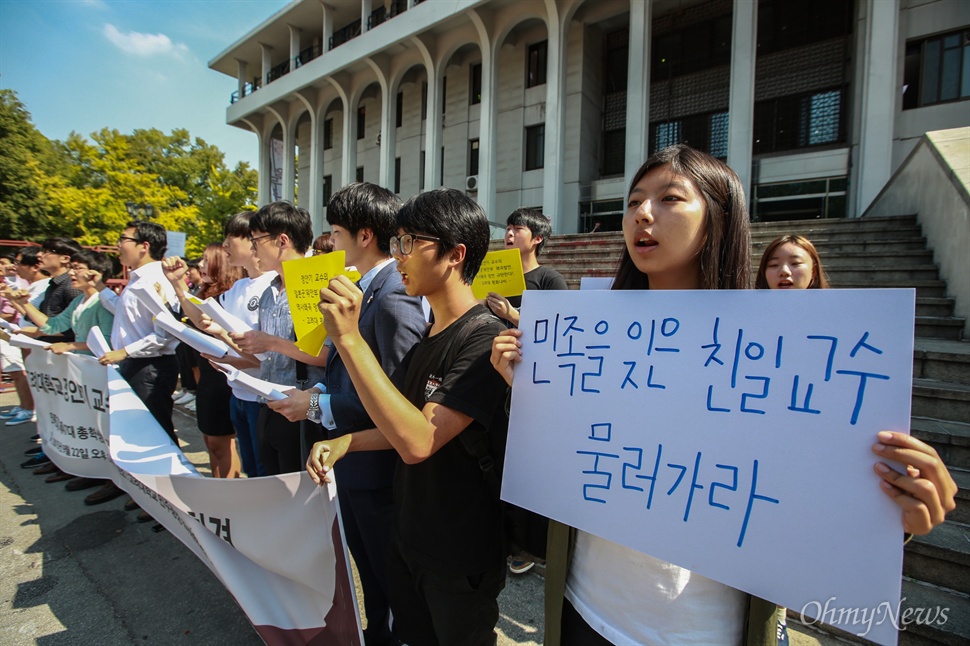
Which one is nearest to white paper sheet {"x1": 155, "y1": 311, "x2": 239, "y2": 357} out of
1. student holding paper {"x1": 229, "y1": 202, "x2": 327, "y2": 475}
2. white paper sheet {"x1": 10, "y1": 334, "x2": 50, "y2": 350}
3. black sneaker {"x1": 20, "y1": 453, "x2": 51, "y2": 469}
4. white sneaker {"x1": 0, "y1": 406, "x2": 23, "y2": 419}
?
student holding paper {"x1": 229, "y1": 202, "x2": 327, "y2": 475}

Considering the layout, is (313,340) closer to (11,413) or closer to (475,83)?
(11,413)

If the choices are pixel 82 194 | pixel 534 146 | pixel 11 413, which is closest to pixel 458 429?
pixel 11 413

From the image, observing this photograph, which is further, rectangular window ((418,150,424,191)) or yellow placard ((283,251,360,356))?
rectangular window ((418,150,424,191))

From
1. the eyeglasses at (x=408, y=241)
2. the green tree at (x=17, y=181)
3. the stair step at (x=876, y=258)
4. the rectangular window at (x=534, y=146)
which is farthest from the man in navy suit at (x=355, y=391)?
the green tree at (x=17, y=181)

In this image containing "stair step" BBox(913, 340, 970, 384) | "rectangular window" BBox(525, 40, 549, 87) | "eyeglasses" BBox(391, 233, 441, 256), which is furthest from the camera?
"rectangular window" BBox(525, 40, 549, 87)

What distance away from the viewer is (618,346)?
109cm

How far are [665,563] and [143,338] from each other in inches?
Answer: 154

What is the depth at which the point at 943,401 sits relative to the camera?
316 centimetres

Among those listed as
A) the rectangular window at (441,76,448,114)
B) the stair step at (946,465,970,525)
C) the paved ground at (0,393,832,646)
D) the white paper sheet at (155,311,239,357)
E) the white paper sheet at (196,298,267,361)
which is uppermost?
the rectangular window at (441,76,448,114)

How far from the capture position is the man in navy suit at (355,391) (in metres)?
1.74

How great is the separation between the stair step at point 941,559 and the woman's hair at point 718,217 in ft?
8.31

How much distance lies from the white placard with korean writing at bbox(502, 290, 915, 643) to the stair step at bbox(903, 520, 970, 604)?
2.45m

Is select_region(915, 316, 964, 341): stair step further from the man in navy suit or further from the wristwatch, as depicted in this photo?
the wristwatch

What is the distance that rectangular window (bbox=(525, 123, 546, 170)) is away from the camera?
57.1ft
